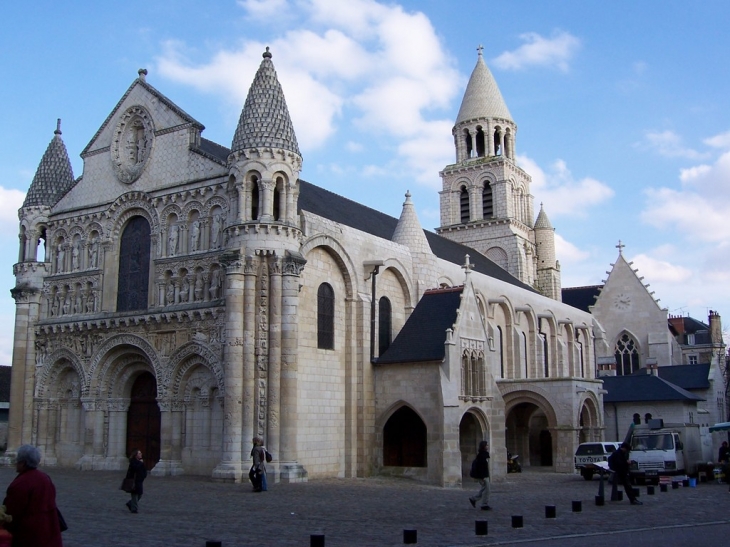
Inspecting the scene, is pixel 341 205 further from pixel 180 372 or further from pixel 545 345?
pixel 545 345

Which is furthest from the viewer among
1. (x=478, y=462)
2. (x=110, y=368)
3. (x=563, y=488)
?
(x=110, y=368)

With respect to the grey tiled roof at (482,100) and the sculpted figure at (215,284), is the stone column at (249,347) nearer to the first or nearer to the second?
the sculpted figure at (215,284)

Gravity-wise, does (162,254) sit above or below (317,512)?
above

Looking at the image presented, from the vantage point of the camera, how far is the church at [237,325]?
83.0 ft

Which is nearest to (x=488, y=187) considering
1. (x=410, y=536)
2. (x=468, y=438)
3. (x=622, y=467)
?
(x=468, y=438)

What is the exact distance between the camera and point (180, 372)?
27266mm

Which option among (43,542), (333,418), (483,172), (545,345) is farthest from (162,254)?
(483,172)

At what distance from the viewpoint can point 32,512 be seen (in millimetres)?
7078

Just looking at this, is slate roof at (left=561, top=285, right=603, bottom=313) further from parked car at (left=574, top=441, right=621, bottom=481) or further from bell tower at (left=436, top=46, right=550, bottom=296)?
parked car at (left=574, top=441, right=621, bottom=481)

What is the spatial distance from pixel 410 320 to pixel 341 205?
726 centimetres

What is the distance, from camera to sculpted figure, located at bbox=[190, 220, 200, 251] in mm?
27844

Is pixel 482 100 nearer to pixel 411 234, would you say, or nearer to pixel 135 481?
pixel 411 234

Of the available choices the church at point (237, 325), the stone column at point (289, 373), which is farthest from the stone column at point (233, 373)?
the stone column at point (289, 373)

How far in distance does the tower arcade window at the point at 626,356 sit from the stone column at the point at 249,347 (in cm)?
3687
